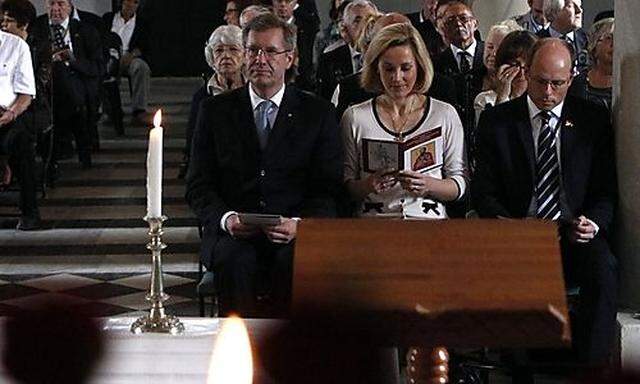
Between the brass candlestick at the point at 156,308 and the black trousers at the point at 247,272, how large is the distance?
1885 mm

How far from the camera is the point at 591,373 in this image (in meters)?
0.90

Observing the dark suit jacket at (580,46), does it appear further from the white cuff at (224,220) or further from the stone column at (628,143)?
the white cuff at (224,220)

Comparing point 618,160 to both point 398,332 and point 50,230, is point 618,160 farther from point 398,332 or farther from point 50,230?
point 50,230

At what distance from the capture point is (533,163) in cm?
509

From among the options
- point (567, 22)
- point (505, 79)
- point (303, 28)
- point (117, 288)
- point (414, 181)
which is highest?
point (567, 22)

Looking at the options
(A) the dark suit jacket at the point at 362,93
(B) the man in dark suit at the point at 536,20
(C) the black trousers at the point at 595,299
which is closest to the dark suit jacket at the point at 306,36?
(B) the man in dark suit at the point at 536,20

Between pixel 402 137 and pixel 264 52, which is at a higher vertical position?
pixel 264 52

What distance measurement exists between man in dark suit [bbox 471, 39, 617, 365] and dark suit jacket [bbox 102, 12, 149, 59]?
302 inches

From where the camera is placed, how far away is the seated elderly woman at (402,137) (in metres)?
5.23

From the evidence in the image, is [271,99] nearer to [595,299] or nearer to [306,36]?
[595,299]

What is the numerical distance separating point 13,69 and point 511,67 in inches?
160

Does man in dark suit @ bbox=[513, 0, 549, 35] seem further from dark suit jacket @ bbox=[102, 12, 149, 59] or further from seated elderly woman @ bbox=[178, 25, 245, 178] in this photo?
dark suit jacket @ bbox=[102, 12, 149, 59]

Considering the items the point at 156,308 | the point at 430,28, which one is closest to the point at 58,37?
the point at 430,28

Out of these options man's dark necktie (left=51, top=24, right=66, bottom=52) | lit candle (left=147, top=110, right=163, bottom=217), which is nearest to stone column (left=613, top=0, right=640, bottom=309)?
lit candle (left=147, top=110, right=163, bottom=217)
